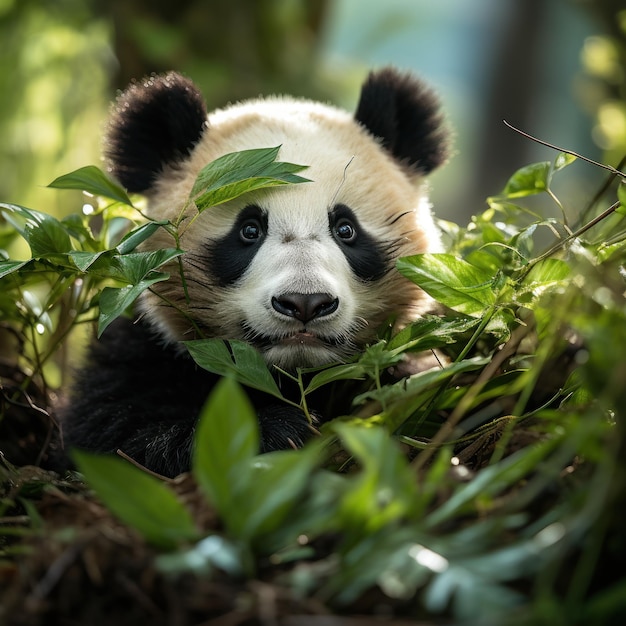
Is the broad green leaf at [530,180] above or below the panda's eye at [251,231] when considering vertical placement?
Result: above

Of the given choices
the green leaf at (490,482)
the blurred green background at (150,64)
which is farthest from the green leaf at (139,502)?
the blurred green background at (150,64)

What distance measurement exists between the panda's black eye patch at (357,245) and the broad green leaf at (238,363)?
643 mm

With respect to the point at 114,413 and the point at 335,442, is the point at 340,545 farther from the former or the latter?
the point at 114,413

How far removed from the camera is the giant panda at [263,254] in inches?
86.0

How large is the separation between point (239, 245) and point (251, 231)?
0.17ft

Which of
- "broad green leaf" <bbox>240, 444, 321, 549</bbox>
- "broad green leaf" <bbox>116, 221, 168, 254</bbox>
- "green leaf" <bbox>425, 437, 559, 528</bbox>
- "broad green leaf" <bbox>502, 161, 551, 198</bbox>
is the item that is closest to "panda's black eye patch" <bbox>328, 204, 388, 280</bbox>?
"broad green leaf" <bbox>502, 161, 551, 198</bbox>

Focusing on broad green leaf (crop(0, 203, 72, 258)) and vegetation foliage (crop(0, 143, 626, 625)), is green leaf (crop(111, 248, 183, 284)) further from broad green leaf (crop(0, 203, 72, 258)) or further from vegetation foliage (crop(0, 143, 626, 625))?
vegetation foliage (crop(0, 143, 626, 625))

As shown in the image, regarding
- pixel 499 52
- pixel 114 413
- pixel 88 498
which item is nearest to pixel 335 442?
pixel 88 498

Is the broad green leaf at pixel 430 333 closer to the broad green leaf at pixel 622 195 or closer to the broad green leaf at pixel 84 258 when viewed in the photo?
the broad green leaf at pixel 622 195

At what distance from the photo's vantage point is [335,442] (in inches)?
70.4

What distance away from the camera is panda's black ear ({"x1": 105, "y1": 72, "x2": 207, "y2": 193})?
2.51 m

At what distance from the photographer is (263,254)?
90.0 inches

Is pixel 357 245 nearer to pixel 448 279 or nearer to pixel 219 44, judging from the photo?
pixel 448 279

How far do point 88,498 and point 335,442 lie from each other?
1.67ft
